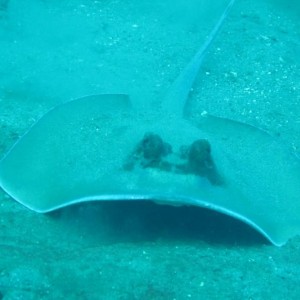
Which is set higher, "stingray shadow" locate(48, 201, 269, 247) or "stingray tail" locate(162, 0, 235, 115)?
"stingray tail" locate(162, 0, 235, 115)

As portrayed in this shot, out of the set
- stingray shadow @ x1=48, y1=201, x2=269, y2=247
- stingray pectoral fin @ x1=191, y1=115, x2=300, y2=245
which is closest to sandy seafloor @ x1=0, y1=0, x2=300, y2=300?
stingray shadow @ x1=48, y1=201, x2=269, y2=247

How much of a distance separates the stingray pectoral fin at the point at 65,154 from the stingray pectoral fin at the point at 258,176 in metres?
0.85

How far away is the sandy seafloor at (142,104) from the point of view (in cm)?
302

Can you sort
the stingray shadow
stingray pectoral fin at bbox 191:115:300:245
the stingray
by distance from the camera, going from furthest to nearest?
the stingray shadow < stingray pectoral fin at bbox 191:115:300:245 < the stingray

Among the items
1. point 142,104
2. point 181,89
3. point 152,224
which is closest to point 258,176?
point 152,224

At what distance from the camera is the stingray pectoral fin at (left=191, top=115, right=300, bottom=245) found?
3.17 meters

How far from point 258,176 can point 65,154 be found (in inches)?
61.9

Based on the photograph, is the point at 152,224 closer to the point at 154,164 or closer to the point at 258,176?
Answer: the point at 154,164

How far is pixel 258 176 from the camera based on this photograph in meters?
3.62

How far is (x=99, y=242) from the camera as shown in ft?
11.1

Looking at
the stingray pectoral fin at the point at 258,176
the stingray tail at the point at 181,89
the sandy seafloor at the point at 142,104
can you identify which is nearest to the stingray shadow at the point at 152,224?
the sandy seafloor at the point at 142,104

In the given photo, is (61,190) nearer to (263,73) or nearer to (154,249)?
(154,249)

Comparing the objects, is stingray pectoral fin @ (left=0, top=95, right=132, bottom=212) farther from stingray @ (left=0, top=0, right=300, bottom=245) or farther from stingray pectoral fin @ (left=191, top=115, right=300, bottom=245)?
stingray pectoral fin @ (left=191, top=115, right=300, bottom=245)

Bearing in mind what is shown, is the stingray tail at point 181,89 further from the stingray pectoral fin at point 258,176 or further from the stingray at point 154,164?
the stingray pectoral fin at point 258,176
